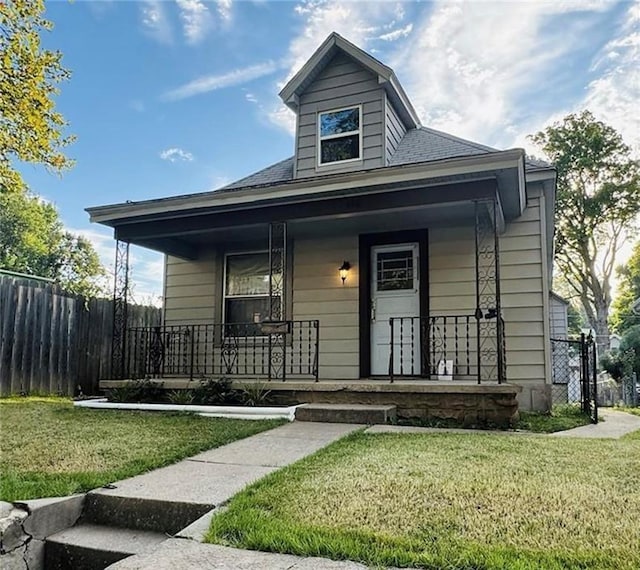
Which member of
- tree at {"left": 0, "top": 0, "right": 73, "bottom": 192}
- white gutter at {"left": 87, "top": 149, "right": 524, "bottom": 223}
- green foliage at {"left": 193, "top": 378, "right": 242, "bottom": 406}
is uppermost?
tree at {"left": 0, "top": 0, "right": 73, "bottom": 192}

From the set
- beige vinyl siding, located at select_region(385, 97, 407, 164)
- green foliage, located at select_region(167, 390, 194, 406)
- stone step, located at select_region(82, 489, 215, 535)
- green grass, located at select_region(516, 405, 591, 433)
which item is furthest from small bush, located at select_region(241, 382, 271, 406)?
beige vinyl siding, located at select_region(385, 97, 407, 164)

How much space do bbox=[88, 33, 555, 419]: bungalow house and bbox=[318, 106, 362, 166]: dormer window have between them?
0.02 metres

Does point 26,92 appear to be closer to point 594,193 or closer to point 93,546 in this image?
point 93,546

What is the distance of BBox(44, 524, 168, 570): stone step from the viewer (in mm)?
2305

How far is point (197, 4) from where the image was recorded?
855cm

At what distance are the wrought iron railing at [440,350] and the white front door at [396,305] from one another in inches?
0.5

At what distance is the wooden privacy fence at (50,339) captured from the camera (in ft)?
23.6

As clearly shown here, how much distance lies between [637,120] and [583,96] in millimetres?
2099

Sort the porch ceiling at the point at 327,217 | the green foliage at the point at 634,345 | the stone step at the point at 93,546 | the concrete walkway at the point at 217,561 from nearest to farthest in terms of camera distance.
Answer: the concrete walkway at the point at 217,561 → the stone step at the point at 93,546 → the porch ceiling at the point at 327,217 → the green foliage at the point at 634,345

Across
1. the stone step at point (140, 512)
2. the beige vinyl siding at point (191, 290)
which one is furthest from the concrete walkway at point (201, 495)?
the beige vinyl siding at point (191, 290)

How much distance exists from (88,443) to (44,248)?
23780 millimetres

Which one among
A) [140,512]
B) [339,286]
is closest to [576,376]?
[339,286]

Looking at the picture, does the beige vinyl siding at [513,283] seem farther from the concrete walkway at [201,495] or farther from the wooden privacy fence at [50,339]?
the wooden privacy fence at [50,339]

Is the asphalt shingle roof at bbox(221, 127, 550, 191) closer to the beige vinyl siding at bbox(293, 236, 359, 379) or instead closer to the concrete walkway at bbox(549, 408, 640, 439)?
the beige vinyl siding at bbox(293, 236, 359, 379)
